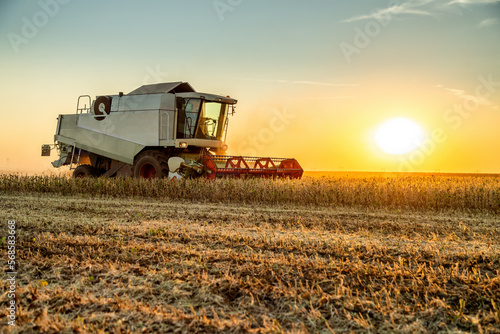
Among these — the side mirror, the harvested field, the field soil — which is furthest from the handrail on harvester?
the side mirror

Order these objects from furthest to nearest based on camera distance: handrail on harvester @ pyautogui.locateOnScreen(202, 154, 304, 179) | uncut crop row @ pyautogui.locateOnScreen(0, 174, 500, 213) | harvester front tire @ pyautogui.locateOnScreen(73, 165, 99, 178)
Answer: harvester front tire @ pyautogui.locateOnScreen(73, 165, 99, 178), handrail on harvester @ pyautogui.locateOnScreen(202, 154, 304, 179), uncut crop row @ pyautogui.locateOnScreen(0, 174, 500, 213)

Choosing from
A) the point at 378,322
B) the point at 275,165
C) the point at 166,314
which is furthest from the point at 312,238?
the point at 275,165

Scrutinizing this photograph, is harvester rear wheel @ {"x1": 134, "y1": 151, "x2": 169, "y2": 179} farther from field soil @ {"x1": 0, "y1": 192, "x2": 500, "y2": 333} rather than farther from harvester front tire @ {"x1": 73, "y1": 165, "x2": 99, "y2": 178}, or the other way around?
field soil @ {"x1": 0, "y1": 192, "x2": 500, "y2": 333}

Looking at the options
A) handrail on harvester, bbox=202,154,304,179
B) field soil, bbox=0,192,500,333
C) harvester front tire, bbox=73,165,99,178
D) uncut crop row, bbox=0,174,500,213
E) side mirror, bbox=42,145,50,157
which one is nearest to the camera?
field soil, bbox=0,192,500,333

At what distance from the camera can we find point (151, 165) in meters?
13.0

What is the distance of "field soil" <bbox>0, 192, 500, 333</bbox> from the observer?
315 cm

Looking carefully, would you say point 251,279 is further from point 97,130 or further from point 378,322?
point 97,130

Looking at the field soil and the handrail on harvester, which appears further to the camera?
the handrail on harvester

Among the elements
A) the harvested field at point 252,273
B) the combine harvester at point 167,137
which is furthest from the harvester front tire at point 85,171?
the harvested field at point 252,273

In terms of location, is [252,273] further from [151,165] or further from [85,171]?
[85,171]

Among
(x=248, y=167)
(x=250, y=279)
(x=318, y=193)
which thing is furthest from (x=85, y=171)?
(x=250, y=279)

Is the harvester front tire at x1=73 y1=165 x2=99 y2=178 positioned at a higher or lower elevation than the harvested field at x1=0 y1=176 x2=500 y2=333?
higher

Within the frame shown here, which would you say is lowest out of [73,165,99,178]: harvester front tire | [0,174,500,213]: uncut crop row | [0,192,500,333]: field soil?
[0,192,500,333]: field soil

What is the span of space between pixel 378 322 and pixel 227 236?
2.71 m
